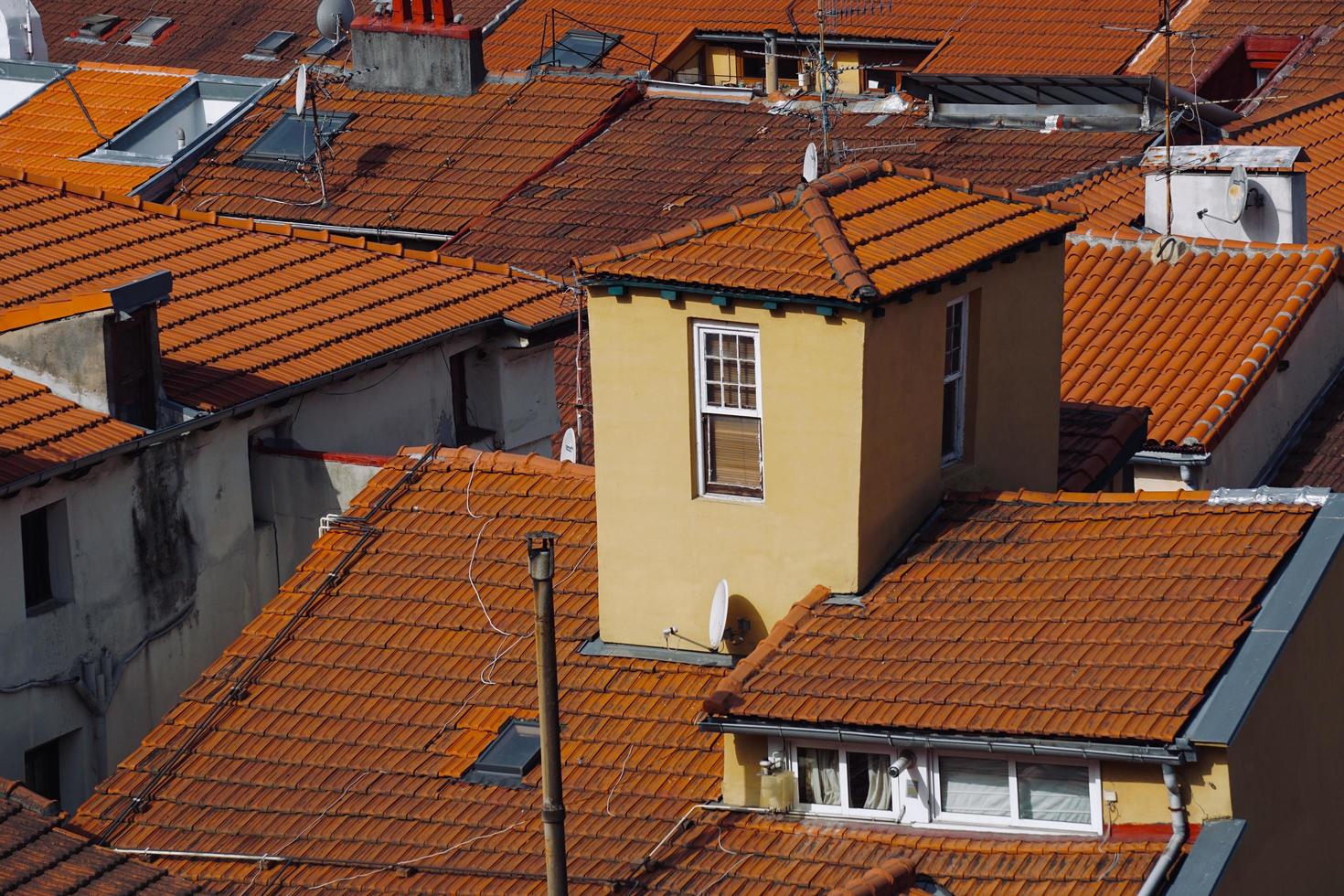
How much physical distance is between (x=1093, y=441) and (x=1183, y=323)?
4.96m

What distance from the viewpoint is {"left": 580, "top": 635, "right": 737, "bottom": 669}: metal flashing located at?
783 inches

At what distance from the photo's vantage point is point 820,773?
18.2 meters

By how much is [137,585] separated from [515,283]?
7.58 metres

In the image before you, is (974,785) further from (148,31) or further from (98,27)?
(98,27)

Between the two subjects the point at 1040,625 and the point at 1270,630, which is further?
the point at 1040,625

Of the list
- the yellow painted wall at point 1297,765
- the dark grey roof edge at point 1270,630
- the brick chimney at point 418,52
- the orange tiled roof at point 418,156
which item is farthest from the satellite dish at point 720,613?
the brick chimney at point 418,52

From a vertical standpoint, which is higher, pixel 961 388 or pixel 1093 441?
pixel 961 388

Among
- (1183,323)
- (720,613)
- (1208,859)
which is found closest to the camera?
(1208,859)

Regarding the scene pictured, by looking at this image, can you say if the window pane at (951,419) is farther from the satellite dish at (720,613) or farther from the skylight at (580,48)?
the skylight at (580,48)

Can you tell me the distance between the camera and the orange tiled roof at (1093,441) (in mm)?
23562

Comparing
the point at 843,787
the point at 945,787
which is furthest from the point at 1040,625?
the point at 843,787

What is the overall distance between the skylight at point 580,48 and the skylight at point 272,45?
11.2 m

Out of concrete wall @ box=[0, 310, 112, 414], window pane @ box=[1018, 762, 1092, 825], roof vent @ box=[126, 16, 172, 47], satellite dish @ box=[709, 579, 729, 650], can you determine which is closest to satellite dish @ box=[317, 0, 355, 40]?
roof vent @ box=[126, 16, 172, 47]

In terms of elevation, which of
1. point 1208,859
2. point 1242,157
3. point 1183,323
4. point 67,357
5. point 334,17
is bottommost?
point 1208,859
